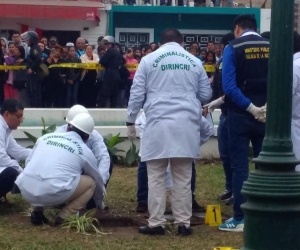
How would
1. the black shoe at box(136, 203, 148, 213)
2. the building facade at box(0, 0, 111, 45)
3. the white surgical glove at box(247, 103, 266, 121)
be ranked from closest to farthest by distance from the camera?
the white surgical glove at box(247, 103, 266, 121)
the black shoe at box(136, 203, 148, 213)
the building facade at box(0, 0, 111, 45)

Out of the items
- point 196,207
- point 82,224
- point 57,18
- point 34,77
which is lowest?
point 196,207

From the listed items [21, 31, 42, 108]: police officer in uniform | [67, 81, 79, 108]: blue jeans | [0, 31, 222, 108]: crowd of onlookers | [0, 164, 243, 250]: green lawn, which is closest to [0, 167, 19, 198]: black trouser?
[0, 164, 243, 250]: green lawn

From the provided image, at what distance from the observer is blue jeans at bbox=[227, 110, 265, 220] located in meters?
8.12

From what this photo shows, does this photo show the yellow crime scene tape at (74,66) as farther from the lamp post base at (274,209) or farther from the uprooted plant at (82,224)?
the lamp post base at (274,209)

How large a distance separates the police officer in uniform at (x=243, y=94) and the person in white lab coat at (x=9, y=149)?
228 cm

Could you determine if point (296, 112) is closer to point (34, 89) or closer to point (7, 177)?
point (7, 177)

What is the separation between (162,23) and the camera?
33.0m

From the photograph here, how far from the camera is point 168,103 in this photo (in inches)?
315

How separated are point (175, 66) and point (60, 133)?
138 cm

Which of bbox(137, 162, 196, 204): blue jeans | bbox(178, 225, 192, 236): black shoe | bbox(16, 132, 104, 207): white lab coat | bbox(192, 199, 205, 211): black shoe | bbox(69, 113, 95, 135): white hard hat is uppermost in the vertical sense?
bbox(69, 113, 95, 135): white hard hat

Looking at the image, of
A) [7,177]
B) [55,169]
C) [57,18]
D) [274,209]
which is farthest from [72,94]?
[57,18]

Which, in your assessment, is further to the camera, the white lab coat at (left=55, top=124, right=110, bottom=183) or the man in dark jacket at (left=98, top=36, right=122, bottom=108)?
the man in dark jacket at (left=98, top=36, right=122, bottom=108)

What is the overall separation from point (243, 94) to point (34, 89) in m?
9.64

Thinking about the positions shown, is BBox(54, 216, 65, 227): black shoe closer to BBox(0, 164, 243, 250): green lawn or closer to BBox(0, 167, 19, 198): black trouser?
BBox(0, 164, 243, 250): green lawn
